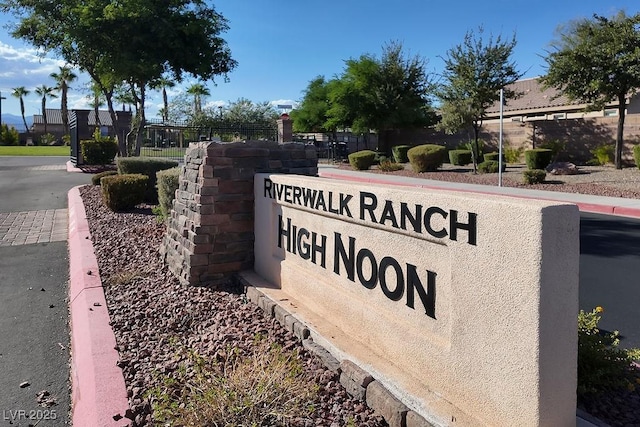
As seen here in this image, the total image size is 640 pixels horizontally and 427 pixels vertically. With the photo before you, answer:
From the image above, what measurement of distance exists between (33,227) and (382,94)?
23251 mm

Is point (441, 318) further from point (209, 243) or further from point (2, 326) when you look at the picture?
point (2, 326)

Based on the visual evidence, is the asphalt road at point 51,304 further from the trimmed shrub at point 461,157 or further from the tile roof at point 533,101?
the tile roof at point 533,101

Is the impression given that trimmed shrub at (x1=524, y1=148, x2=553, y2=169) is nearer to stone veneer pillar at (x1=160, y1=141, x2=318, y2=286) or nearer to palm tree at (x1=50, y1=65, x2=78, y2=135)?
stone veneer pillar at (x1=160, y1=141, x2=318, y2=286)

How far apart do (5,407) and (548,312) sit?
3364mm

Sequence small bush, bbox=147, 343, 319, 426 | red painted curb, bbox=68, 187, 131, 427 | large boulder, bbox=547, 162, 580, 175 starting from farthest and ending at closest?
large boulder, bbox=547, 162, 580, 175
red painted curb, bbox=68, 187, 131, 427
small bush, bbox=147, 343, 319, 426

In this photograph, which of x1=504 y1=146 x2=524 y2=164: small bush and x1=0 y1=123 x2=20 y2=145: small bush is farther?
x1=0 y1=123 x2=20 y2=145: small bush

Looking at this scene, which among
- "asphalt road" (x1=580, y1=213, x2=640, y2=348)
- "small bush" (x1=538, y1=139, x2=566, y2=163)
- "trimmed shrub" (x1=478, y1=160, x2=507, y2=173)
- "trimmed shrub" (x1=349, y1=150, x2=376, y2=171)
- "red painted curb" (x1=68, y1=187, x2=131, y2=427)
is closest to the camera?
"red painted curb" (x1=68, y1=187, x2=131, y2=427)

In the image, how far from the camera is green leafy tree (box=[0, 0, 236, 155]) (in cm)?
1670

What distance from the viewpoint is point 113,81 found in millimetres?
19906

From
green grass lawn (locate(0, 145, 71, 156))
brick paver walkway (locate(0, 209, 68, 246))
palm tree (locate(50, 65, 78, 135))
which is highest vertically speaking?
palm tree (locate(50, 65, 78, 135))

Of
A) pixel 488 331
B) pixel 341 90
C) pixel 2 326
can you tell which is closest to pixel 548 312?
pixel 488 331

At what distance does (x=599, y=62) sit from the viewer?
1827 centimetres

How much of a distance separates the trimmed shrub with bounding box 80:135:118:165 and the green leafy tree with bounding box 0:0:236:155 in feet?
15.7

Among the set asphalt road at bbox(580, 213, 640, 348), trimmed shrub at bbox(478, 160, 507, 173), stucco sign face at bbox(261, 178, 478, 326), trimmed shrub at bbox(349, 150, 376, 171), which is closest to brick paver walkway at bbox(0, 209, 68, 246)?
stucco sign face at bbox(261, 178, 478, 326)
